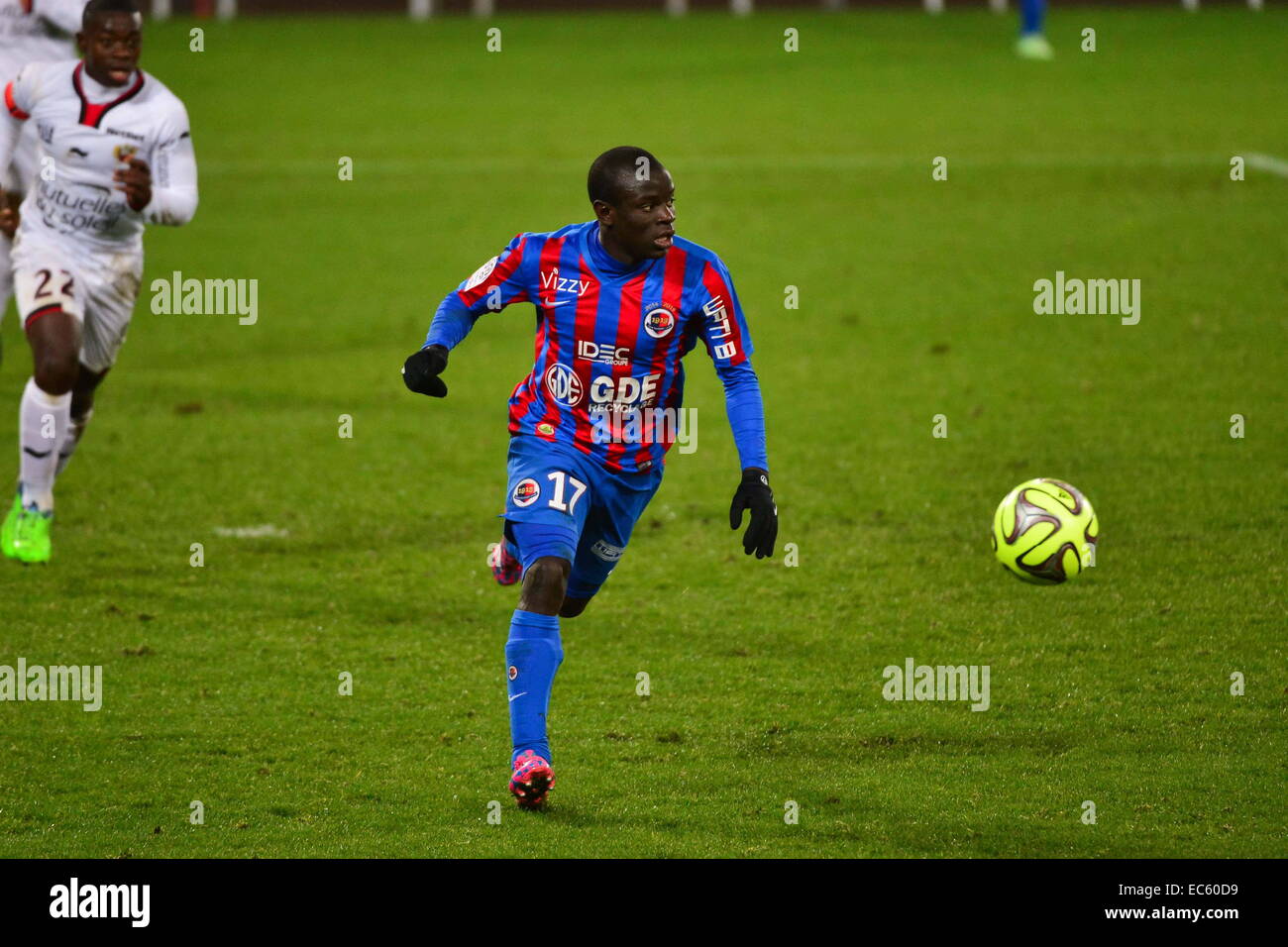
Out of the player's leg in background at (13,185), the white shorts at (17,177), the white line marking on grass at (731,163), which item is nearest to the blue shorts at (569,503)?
the player's leg in background at (13,185)

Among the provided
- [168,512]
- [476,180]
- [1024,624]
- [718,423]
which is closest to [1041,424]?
[718,423]

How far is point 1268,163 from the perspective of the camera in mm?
20422

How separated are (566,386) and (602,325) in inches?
10.5

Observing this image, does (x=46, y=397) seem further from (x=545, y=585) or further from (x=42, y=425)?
(x=545, y=585)

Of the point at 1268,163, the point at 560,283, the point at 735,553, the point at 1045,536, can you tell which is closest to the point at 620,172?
the point at 560,283

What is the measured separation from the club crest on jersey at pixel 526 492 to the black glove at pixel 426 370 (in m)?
0.43

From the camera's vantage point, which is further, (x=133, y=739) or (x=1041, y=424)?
(x=1041, y=424)

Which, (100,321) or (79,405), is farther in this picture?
(79,405)

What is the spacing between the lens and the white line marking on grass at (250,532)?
373 inches

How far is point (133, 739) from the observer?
22.0 feet
